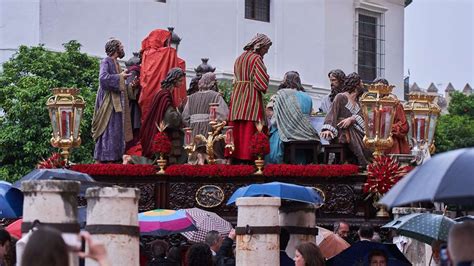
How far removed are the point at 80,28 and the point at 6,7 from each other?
252 cm

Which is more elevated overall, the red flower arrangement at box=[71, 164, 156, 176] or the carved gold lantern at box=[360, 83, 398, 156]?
the carved gold lantern at box=[360, 83, 398, 156]

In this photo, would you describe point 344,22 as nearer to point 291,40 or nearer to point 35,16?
point 291,40

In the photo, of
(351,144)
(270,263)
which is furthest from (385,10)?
(270,263)

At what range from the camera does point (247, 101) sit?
2502 centimetres

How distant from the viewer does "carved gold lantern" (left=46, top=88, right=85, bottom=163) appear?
85.2 feet

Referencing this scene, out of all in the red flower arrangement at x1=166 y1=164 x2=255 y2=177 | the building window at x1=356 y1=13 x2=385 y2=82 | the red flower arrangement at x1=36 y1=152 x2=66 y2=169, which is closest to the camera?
the red flower arrangement at x1=166 y1=164 x2=255 y2=177

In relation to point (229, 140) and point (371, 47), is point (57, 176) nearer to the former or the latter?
point (229, 140)

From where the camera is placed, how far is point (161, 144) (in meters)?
24.9

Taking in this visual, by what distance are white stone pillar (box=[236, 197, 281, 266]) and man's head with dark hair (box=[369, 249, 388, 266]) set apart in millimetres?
1665

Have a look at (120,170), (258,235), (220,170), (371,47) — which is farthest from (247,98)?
(371,47)

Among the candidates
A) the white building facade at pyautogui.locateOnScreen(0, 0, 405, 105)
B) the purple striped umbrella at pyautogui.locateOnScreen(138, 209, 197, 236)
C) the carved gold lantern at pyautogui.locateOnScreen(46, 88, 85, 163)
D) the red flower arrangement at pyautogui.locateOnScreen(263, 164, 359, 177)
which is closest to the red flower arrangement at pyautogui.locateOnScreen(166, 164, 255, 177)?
the red flower arrangement at pyautogui.locateOnScreen(263, 164, 359, 177)

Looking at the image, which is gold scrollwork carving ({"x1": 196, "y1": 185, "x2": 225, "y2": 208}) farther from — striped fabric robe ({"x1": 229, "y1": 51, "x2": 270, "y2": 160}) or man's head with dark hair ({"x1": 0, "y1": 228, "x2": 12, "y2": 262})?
man's head with dark hair ({"x1": 0, "y1": 228, "x2": 12, "y2": 262})

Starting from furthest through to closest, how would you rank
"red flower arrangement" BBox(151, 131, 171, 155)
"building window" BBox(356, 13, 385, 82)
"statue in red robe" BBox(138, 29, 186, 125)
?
"building window" BBox(356, 13, 385, 82)
"statue in red robe" BBox(138, 29, 186, 125)
"red flower arrangement" BBox(151, 131, 171, 155)

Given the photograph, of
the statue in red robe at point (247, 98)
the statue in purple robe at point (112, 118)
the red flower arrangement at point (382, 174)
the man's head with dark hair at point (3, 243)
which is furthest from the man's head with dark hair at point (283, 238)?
the statue in purple robe at point (112, 118)
